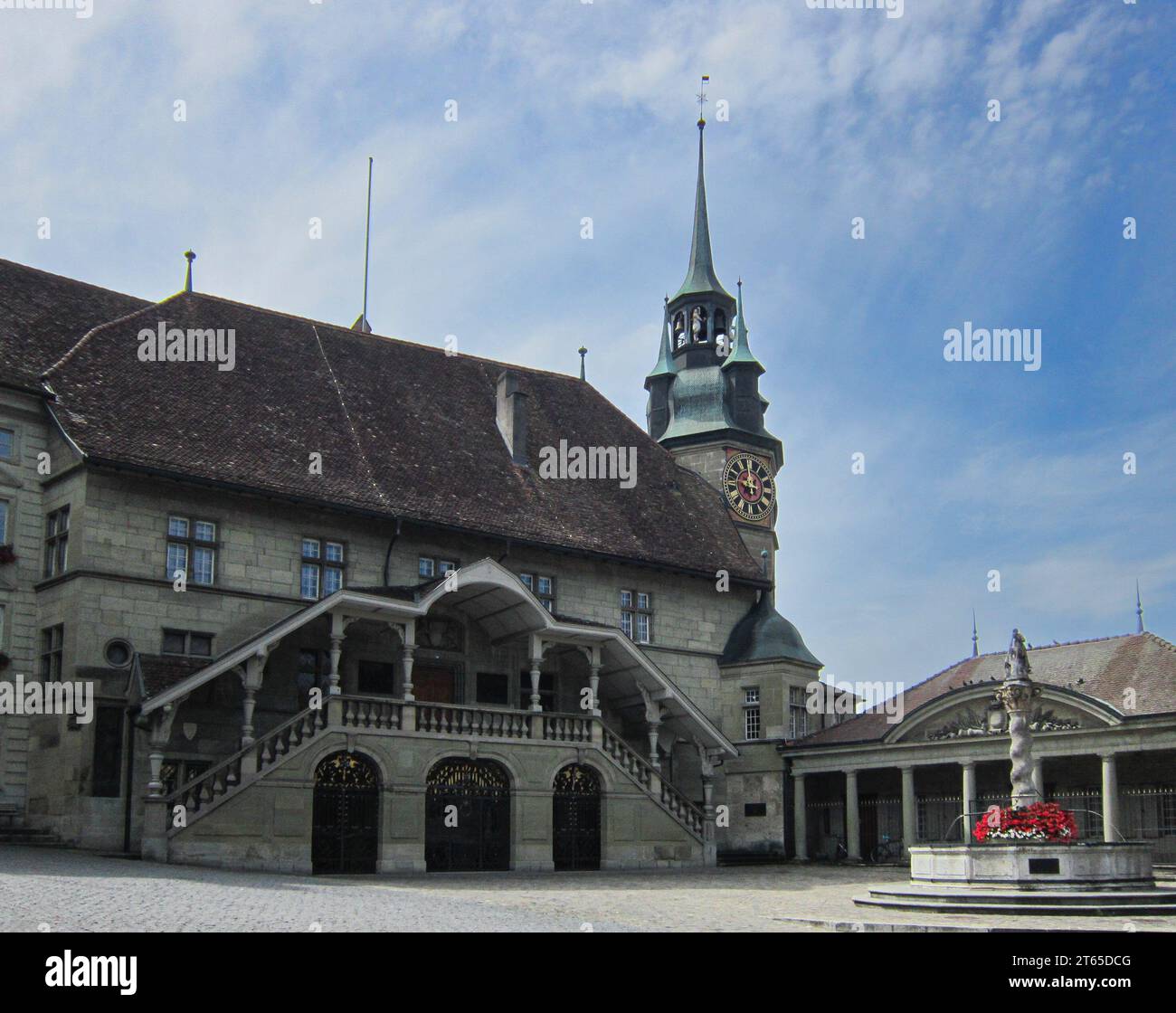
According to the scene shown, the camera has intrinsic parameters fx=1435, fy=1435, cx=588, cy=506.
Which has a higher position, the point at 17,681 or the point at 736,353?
the point at 736,353

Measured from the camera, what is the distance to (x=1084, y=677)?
117ft

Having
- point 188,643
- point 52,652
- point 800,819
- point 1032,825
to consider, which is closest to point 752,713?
point 800,819

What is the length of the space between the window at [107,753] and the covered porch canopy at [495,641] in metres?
1.59

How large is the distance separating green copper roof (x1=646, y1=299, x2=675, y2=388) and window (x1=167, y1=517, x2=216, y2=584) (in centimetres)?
2450

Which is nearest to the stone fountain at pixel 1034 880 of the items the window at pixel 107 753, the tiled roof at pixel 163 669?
the tiled roof at pixel 163 669

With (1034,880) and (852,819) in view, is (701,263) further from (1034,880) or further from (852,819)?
(1034,880)

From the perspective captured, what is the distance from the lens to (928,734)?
3697cm

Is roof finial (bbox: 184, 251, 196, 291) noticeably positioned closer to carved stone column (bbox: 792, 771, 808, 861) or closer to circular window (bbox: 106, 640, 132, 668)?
circular window (bbox: 106, 640, 132, 668)

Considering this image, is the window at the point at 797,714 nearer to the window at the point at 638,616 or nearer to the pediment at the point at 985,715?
the window at the point at 638,616

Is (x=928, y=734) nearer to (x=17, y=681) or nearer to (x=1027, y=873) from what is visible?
(x=1027, y=873)

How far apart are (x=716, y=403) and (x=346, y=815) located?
2438 cm

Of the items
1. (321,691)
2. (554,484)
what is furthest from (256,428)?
(554,484)

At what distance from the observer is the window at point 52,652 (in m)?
31.0
